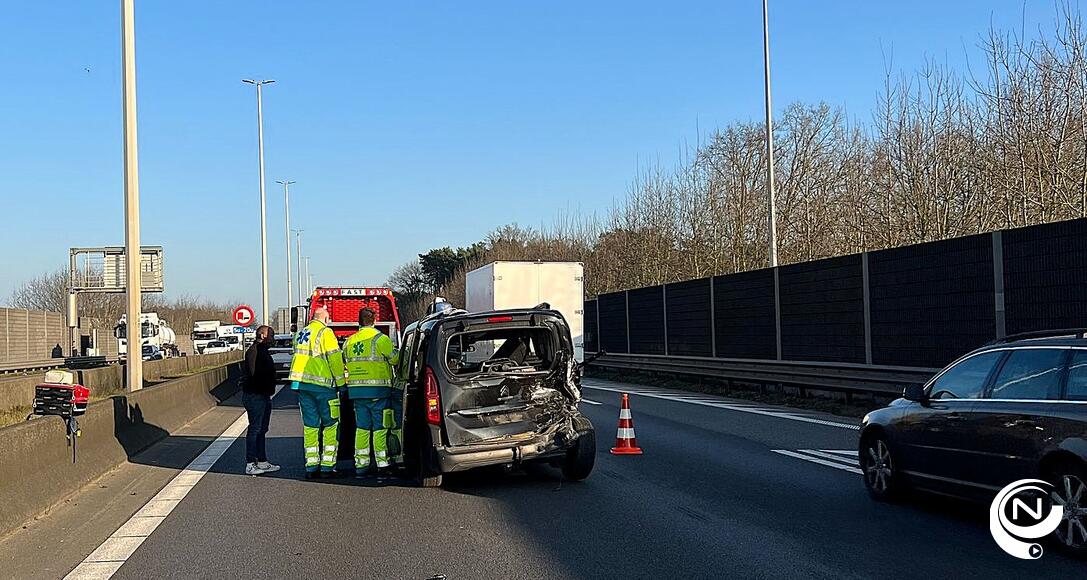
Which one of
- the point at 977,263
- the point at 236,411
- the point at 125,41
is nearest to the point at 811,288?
the point at 977,263

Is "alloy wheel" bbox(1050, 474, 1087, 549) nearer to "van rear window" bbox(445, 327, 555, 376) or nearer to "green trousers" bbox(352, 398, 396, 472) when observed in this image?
"van rear window" bbox(445, 327, 555, 376)

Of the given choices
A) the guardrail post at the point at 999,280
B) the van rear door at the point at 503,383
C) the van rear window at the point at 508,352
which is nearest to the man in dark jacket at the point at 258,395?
the van rear window at the point at 508,352

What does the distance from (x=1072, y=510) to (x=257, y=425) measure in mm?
8657

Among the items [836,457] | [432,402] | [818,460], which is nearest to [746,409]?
[836,457]

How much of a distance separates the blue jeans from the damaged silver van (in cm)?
210

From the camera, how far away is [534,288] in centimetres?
2478

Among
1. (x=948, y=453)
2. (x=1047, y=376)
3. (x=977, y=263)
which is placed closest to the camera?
(x=1047, y=376)

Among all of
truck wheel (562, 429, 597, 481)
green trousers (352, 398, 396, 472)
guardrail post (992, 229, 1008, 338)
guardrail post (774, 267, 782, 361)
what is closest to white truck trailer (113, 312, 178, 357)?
guardrail post (774, 267, 782, 361)

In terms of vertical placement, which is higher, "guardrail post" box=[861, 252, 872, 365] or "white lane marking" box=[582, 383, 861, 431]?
"guardrail post" box=[861, 252, 872, 365]

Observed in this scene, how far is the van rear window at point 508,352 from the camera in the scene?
416 inches

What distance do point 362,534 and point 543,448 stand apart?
102 inches

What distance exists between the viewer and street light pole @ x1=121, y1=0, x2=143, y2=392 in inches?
680

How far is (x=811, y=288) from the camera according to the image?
22.5m

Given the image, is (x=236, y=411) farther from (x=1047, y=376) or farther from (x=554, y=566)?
(x=1047, y=376)
